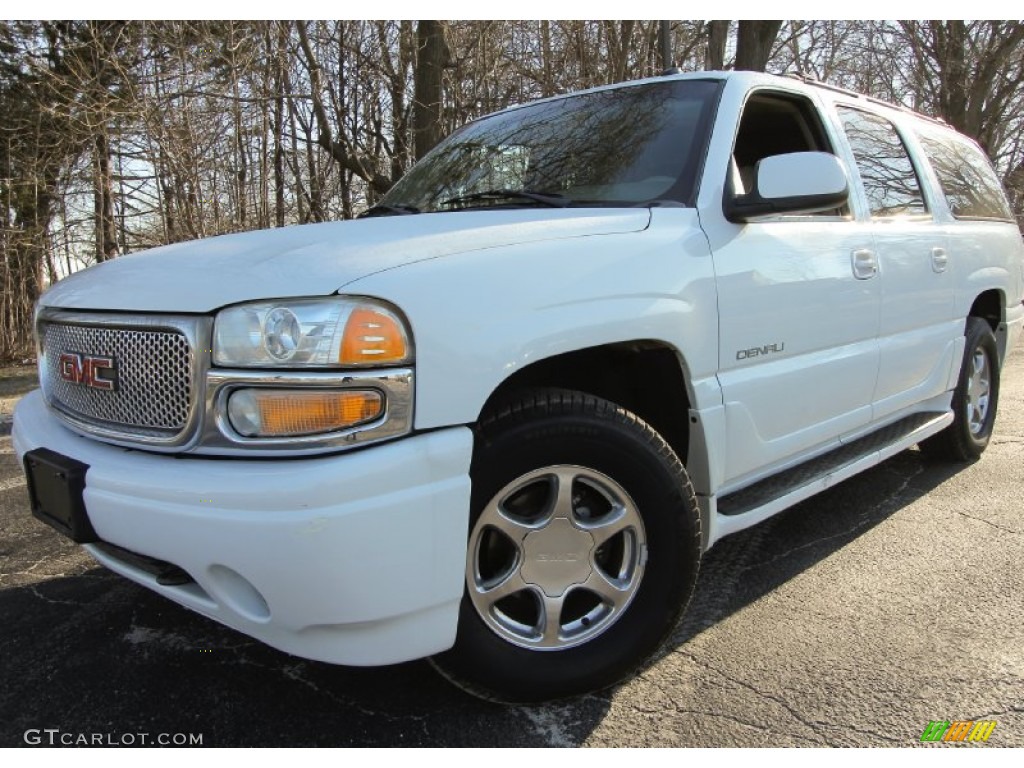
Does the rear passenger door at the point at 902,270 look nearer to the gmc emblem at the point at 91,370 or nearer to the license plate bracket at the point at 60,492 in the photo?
the gmc emblem at the point at 91,370

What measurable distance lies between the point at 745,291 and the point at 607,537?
0.96 meters

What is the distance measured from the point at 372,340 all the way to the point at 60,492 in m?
0.99

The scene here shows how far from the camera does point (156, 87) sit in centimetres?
909

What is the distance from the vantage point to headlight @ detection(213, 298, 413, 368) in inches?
69.3

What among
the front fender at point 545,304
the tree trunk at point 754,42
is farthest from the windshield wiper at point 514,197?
the tree trunk at point 754,42

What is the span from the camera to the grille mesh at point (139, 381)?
189 cm

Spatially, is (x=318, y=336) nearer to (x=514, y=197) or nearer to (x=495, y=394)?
(x=495, y=394)

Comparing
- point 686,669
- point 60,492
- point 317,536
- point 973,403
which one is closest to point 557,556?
point 686,669

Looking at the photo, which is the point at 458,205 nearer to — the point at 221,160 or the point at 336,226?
the point at 336,226

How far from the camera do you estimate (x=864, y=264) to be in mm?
3141

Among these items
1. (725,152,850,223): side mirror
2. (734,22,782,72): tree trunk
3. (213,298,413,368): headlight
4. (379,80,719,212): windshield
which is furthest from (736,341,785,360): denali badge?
(734,22,782,72): tree trunk

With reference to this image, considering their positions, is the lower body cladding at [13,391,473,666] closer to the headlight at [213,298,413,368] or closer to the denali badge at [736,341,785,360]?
the headlight at [213,298,413,368]

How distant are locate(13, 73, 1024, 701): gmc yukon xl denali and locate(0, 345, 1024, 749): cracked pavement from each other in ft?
0.63

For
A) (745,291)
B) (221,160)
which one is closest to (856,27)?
(221,160)
